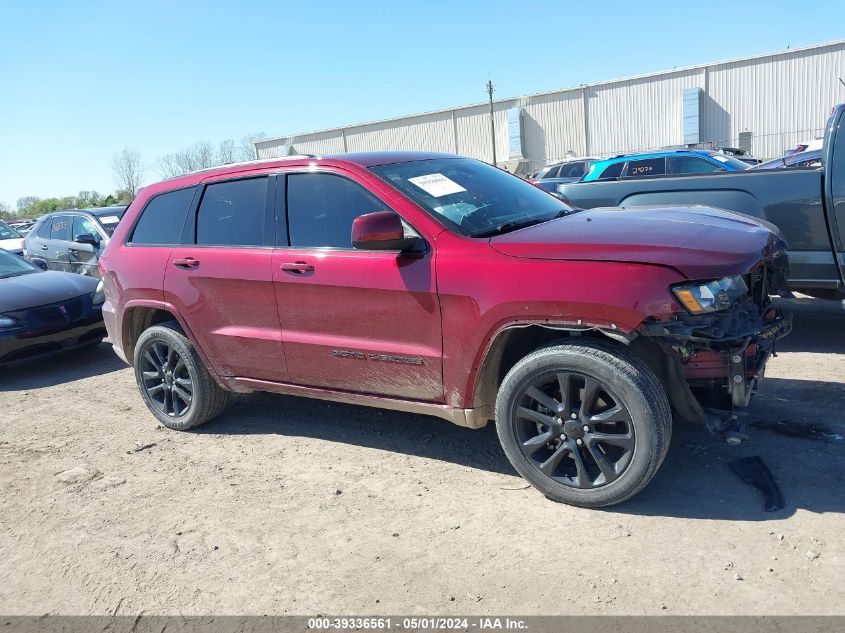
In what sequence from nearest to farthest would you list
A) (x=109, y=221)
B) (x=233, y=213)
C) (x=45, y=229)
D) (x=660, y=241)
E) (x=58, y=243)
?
(x=660, y=241)
(x=233, y=213)
(x=109, y=221)
(x=58, y=243)
(x=45, y=229)

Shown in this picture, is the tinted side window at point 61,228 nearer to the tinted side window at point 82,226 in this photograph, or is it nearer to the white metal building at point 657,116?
the tinted side window at point 82,226

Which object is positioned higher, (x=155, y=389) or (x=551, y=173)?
(x=551, y=173)

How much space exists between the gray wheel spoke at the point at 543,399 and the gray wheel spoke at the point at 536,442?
0.14 m

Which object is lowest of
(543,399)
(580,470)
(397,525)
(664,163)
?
(397,525)

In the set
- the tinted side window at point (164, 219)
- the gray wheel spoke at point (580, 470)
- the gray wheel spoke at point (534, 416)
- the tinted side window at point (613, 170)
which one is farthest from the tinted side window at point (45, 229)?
the gray wheel spoke at point (580, 470)

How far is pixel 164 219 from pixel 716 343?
12.7ft

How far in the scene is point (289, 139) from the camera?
54.7 meters

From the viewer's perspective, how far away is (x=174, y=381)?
16.8 ft

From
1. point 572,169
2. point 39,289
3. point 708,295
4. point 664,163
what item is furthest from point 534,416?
point 572,169

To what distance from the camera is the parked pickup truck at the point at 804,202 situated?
18.0 feet

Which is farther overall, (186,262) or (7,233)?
(7,233)

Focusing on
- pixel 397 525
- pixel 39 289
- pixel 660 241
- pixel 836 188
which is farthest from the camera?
pixel 39 289

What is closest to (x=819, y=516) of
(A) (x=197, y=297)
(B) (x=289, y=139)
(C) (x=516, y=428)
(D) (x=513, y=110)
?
(C) (x=516, y=428)

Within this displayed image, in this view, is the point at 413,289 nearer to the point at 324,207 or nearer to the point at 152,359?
the point at 324,207
